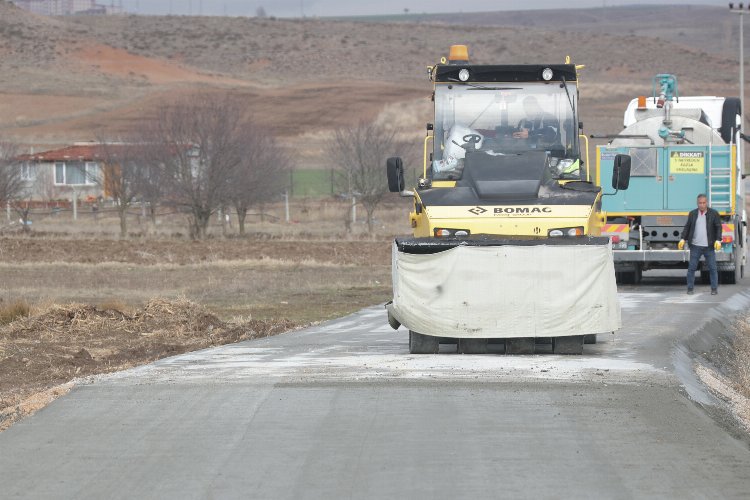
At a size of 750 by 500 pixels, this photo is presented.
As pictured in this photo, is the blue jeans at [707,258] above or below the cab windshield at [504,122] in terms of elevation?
below

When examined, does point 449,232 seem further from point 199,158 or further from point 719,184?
point 199,158

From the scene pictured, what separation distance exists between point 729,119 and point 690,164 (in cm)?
196

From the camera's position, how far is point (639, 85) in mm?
123438

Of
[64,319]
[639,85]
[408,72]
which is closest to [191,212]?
[64,319]

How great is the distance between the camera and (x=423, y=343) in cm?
1470

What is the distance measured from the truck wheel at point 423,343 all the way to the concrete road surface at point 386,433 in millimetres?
454

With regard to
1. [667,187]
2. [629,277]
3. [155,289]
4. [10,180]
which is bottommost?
[155,289]

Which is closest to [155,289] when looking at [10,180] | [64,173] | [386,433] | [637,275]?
[637,275]

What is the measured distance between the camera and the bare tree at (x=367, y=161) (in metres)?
54.2

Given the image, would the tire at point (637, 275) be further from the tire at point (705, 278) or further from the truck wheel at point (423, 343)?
the truck wheel at point (423, 343)

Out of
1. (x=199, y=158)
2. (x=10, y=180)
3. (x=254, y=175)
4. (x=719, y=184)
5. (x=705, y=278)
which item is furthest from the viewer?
(x=10, y=180)

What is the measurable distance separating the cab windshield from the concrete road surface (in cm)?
298

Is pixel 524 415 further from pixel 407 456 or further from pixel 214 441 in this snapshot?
pixel 214 441

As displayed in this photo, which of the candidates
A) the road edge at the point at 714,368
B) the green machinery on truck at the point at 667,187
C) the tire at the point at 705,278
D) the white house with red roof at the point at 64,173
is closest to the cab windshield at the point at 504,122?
the road edge at the point at 714,368
